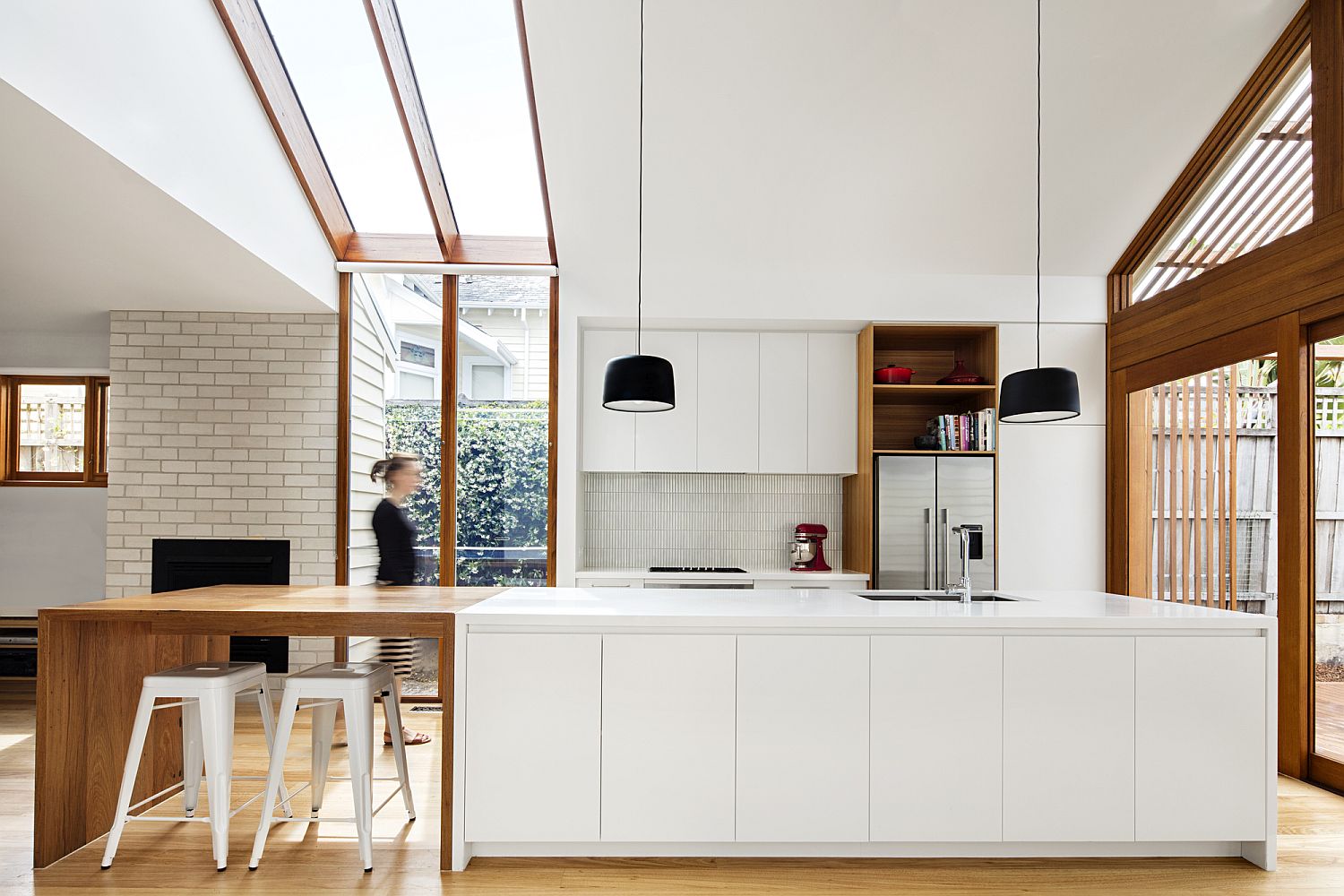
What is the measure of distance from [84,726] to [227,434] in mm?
2429

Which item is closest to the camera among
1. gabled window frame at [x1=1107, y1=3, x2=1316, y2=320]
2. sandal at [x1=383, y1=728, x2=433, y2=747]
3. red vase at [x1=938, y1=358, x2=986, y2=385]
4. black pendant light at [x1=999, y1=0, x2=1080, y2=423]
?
black pendant light at [x1=999, y1=0, x2=1080, y2=423]

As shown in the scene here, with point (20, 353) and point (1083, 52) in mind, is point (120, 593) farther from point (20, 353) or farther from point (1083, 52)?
point (1083, 52)

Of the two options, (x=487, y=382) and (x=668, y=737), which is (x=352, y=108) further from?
(x=668, y=737)

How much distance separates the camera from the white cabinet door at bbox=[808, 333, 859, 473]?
18.0 ft

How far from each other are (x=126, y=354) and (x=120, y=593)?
140 centimetres

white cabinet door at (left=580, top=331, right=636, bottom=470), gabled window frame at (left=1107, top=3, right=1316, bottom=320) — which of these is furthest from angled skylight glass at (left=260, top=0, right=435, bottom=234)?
gabled window frame at (left=1107, top=3, right=1316, bottom=320)

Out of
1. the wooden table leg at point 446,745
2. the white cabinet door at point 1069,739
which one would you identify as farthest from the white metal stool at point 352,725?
the white cabinet door at point 1069,739

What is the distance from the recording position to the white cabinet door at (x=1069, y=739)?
2.92 meters

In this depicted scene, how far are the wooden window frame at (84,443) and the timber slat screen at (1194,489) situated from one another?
21.2 feet

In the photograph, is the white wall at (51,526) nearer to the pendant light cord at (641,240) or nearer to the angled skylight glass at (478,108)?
the angled skylight glass at (478,108)

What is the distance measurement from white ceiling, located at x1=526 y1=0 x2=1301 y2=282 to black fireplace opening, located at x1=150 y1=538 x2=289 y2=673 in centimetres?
244

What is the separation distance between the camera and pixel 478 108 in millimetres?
4492

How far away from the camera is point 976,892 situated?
2732 mm

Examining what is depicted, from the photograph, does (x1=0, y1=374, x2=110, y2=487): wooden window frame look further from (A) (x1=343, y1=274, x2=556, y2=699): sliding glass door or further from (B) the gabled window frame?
(B) the gabled window frame
